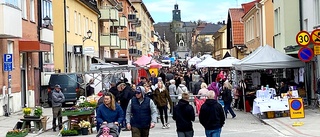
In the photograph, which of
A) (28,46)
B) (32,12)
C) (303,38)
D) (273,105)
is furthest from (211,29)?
(303,38)

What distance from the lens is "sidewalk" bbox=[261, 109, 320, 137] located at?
1728 cm

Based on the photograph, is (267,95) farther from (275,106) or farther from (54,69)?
(54,69)

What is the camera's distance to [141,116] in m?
12.7

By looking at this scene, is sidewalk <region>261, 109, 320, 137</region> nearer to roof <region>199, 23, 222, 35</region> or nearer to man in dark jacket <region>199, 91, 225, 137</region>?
man in dark jacket <region>199, 91, 225, 137</region>

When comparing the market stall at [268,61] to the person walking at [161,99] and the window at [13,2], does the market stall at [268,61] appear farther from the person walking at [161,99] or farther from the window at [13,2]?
the window at [13,2]

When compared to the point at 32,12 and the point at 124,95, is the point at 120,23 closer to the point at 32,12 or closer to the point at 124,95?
the point at 32,12

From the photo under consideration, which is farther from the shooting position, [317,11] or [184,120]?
[317,11]

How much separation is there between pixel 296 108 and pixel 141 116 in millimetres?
10000

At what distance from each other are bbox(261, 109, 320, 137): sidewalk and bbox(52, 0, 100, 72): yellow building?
17.8m

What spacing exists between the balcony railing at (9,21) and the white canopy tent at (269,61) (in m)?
9.76

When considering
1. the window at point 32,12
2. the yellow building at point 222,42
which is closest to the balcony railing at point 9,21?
the window at point 32,12

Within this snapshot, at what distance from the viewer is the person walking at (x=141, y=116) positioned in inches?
500

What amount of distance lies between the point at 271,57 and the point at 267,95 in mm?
3136

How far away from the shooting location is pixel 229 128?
65.1 ft
